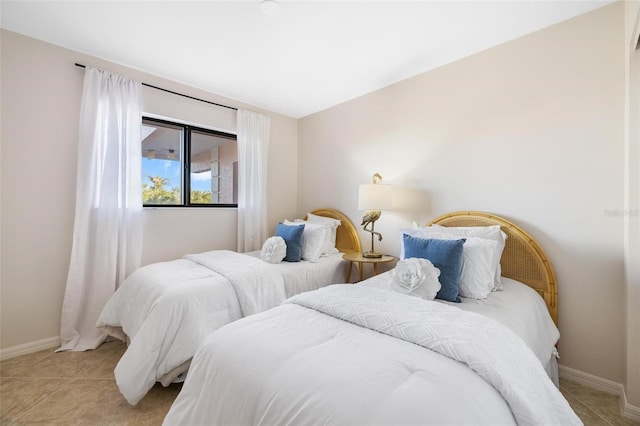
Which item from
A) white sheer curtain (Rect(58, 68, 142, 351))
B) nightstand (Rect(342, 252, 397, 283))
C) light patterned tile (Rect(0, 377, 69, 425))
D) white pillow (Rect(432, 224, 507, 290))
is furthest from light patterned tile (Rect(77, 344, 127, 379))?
white pillow (Rect(432, 224, 507, 290))

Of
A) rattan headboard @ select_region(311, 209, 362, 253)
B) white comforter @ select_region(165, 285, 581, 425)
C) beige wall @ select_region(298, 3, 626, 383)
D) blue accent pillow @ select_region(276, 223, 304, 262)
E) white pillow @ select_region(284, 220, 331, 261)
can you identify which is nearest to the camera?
white comforter @ select_region(165, 285, 581, 425)

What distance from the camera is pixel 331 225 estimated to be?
10.9ft

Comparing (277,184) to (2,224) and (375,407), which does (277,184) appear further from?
(375,407)

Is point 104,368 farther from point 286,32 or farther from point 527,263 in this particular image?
point 527,263

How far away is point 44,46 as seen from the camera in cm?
232

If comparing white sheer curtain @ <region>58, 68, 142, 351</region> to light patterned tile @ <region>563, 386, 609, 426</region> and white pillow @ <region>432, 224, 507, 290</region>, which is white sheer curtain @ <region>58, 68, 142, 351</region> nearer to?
white pillow @ <region>432, 224, 507, 290</region>

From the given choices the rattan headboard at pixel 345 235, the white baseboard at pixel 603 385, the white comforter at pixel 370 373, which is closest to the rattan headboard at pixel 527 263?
the white baseboard at pixel 603 385

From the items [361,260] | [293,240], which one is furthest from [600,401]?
[293,240]

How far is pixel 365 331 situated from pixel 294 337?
0.32 m

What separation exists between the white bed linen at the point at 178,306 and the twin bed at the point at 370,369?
A: 2.07 ft

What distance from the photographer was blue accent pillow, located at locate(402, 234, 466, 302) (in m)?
1.70

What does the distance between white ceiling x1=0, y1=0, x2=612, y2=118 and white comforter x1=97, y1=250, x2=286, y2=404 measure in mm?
1852

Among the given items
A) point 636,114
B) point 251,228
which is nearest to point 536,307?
point 636,114

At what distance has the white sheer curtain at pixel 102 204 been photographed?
241 cm
